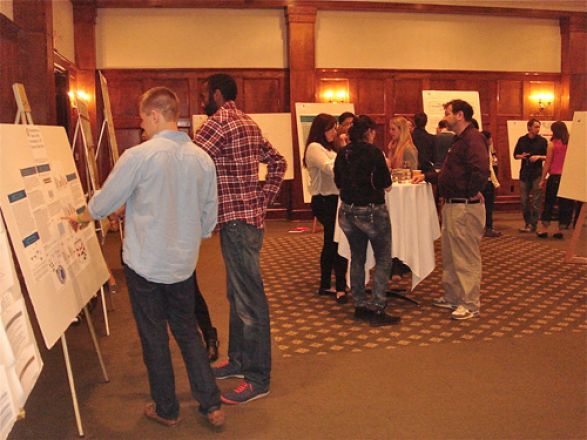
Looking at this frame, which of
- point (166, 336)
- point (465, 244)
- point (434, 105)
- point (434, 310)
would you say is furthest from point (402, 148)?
point (434, 105)

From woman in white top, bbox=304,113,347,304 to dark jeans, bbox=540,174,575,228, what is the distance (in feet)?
14.7

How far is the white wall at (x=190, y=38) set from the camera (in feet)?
33.1

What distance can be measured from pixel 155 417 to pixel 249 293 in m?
0.73

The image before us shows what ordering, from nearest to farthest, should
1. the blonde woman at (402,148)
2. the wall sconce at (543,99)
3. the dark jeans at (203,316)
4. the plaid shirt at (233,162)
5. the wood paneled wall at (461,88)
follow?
the plaid shirt at (233,162)
the dark jeans at (203,316)
the blonde woman at (402,148)
the wood paneled wall at (461,88)
the wall sconce at (543,99)

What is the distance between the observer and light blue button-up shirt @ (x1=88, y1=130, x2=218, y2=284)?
2.63m

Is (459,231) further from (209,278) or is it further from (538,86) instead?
(538,86)

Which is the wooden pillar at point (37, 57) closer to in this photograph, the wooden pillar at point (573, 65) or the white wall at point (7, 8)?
the white wall at point (7, 8)

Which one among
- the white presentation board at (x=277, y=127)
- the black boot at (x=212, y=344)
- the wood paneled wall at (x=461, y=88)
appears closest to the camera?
the black boot at (x=212, y=344)

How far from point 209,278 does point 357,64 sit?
233 inches

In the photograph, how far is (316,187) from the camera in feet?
16.9

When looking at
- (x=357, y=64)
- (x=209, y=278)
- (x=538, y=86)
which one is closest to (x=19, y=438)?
(x=209, y=278)

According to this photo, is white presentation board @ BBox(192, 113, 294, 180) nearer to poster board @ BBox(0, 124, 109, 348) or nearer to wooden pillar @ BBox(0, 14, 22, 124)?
wooden pillar @ BBox(0, 14, 22, 124)

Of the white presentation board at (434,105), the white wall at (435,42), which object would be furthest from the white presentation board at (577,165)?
the white wall at (435,42)

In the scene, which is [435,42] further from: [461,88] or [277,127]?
[277,127]
